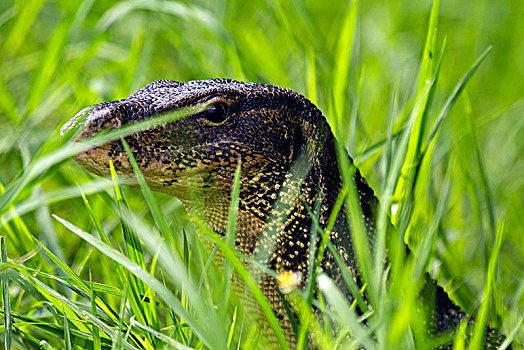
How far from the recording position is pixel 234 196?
5.67 feet

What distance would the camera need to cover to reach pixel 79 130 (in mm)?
2070

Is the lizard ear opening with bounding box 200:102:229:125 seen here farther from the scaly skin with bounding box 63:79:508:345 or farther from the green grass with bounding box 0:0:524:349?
the green grass with bounding box 0:0:524:349

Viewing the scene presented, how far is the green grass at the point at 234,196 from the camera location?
5.98ft

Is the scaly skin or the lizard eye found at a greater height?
the lizard eye

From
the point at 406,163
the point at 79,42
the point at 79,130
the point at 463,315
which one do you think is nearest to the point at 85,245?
the point at 79,130

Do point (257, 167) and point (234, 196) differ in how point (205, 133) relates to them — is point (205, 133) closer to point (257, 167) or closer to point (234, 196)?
point (257, 167)

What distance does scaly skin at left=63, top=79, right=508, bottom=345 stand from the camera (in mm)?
2150

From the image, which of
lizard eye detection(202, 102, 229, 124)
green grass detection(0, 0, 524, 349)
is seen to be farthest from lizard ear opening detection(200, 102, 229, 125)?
green grass detection(0, 0, 524, 349)

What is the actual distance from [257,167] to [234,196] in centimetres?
49

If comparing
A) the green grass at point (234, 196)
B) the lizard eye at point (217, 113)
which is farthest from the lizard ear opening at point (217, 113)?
the green grass at point (234, 196)

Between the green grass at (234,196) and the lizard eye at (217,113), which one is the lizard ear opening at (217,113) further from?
the green grass at (234,196)

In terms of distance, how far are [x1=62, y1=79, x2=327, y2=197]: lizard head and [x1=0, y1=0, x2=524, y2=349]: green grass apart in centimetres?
10

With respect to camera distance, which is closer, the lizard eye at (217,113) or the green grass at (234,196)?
the green grass at (234,196)

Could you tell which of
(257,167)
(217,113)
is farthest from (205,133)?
(257,167)
